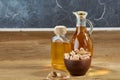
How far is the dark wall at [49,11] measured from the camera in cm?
292

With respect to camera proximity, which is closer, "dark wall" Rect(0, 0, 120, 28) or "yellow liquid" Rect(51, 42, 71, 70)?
"yellow liquid" Rect(51, 42, 71, 70)

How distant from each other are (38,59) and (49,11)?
4.26ft

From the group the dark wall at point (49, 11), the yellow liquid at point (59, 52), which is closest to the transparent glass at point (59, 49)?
the yellow liquid at point (59, 52)

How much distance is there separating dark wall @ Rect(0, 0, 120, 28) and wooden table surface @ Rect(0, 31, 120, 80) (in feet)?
1.61

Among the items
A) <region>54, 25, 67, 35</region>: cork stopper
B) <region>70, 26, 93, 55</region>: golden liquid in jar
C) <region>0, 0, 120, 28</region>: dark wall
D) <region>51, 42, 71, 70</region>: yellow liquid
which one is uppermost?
<region>54, 25, 67, 35</region>: cork stopper

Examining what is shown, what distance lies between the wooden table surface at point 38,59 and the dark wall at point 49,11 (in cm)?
49

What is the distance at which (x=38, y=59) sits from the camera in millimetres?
1701

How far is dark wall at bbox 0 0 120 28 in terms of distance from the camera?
9.59 feet

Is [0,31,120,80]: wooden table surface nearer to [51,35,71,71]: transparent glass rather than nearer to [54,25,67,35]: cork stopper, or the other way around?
[51,35,71,71]: transparent glass

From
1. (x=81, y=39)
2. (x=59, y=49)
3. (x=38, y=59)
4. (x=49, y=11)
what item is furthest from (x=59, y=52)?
(x=49, y=11)

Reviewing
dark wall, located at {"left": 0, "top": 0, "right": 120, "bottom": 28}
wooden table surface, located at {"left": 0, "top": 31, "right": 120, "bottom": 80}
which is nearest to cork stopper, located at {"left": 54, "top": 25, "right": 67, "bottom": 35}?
wooden table surface, located at {"left": 0, "top": 31, "right": 120, "bottom": 80}

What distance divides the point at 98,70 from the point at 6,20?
166 cm

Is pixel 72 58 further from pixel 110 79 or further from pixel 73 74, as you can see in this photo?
pixel 110 79

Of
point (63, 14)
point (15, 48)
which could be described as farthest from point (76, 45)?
point (63, 14)
